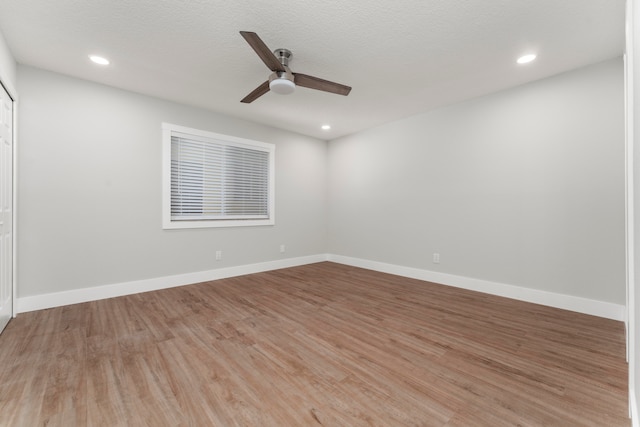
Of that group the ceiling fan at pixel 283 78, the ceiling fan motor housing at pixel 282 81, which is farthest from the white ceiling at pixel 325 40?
the ceiling fan motor housing at pixel 282 81

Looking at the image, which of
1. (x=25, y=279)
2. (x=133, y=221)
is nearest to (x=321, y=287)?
(x=133, y=221)

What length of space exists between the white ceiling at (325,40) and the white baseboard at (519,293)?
247cm

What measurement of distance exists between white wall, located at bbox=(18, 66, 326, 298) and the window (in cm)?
13

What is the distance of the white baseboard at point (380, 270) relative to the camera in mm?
2773

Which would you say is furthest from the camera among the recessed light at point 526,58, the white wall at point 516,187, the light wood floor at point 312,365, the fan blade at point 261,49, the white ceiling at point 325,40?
the white wall at point 516,187

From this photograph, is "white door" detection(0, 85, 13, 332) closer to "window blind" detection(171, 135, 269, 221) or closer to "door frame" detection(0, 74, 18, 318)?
"door frame" detection(0, 74, 18, 318)

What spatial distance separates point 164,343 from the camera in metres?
2.14

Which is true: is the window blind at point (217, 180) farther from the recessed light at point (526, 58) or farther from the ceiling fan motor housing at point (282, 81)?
the recessed light at point (526, 58)

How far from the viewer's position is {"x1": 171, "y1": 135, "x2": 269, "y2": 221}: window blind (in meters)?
3.90

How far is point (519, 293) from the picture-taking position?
3225mm

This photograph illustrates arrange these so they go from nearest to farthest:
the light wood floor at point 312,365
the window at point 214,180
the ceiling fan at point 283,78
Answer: the light wood floor at point 312,365, the ceiling fan at point 283,78, the window at point 214,180

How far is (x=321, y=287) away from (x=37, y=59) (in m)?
4.02

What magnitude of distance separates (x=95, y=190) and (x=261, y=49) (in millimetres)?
2724

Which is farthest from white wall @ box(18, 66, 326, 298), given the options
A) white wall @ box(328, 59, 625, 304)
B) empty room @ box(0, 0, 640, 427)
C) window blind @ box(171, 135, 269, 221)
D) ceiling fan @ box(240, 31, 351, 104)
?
white wall @ box(328, 59, 625, 304)
